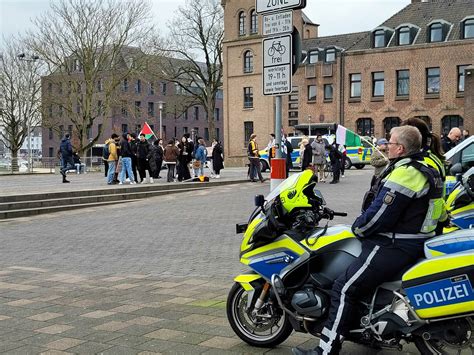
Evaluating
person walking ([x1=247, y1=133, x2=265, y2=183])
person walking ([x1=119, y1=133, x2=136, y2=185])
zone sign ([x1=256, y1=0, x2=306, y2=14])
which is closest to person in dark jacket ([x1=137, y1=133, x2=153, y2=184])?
person walking ([x1=119, y1=133, x2=136, y2=185])

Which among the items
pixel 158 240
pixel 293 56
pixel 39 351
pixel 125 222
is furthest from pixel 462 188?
pixel 125 222

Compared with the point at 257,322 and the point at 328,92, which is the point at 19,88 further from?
the point at 257,322

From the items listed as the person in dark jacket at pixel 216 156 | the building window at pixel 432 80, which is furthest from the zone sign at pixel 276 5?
the building window at pixel 432 80

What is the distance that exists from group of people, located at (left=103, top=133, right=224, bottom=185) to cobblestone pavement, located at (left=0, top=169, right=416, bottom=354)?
6.66m

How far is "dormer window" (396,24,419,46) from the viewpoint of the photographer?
4631 cm

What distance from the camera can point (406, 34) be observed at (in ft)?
153

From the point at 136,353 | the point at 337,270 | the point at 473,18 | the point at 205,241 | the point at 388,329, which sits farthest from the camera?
the point at 473,18

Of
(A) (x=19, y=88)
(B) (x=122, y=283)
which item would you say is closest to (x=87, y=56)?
(A) (x=19, y=88)

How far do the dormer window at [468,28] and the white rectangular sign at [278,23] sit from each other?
4169 centimetres

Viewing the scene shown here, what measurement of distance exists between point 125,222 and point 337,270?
9.40 meters

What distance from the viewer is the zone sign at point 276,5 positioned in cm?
631

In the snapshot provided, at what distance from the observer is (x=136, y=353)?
459 centimetres

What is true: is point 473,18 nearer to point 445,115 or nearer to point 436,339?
point 445,115

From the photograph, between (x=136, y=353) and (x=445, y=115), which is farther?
(x=445, y=115)
